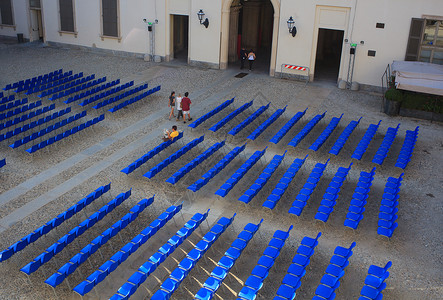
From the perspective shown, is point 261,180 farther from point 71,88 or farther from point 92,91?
point 71,88

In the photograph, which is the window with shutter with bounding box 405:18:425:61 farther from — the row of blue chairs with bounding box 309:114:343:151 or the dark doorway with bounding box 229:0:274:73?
the dark doorway with bounding box 229:0:274:73

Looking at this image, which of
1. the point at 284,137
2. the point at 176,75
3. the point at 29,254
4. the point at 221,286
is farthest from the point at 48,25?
the point at 221,286

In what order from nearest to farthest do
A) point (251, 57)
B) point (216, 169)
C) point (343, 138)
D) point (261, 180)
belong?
point (261, 180) < point (216, 169) < point (343, 138) < point (251, 57)

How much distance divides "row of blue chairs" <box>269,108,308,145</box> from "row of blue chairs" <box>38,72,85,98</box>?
36.1 ft

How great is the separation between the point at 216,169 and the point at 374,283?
5.96 metres

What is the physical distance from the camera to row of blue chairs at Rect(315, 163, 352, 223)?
37.7 feet

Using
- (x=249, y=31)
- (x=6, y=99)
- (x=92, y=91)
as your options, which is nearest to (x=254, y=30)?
(x=249, y=31)

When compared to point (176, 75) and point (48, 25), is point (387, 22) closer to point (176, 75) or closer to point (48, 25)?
point (176, 75)

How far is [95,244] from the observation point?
9.77 meters

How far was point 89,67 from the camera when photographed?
26359 mm

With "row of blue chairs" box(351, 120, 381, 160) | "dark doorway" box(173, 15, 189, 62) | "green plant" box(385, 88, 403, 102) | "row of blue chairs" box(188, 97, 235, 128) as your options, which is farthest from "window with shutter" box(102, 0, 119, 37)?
"row of blue chairs" box(351, 120, 381, 160)

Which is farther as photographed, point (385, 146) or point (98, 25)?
point (98, 25)

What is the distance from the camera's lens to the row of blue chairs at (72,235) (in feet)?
30.1

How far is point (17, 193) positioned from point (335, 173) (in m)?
9.57
